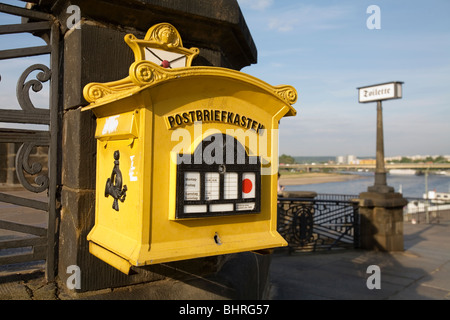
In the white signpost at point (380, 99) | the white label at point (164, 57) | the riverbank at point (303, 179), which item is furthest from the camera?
the riverbank at point (303, 179)

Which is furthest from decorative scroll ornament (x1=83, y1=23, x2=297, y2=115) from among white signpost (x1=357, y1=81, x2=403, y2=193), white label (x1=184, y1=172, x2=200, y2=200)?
white signpost (x1=357, y1=81, x2=403, y2=193)

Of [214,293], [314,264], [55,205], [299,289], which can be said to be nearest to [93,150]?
[55,205]

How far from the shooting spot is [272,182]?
2012 mm

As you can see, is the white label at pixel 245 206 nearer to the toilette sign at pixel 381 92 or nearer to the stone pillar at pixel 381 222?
the stone pillar at pixel 381 222

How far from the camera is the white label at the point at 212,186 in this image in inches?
67.9

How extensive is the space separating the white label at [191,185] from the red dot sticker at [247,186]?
0.86ft

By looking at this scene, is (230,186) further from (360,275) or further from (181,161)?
(360,275)

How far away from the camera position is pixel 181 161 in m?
1.66

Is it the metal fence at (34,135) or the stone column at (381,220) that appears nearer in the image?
the metal fence at (34,135)

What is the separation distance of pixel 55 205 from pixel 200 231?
99 centimetres

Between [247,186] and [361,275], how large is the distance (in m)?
5.30

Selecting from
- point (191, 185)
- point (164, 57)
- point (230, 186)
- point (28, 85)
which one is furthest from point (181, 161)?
point (28, 85)

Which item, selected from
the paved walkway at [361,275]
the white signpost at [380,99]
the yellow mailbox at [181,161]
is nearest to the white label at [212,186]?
the yellow mailbox at [181,161]

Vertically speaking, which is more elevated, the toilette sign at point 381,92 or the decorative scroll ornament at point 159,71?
the toilette sign at point 381,92
